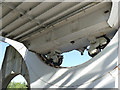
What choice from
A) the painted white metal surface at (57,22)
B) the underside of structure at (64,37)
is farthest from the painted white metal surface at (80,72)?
the painted white metal surface at (57,22)

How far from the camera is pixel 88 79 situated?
12.4 feet

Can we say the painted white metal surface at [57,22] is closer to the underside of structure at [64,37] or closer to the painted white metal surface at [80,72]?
the underside of structure at [64,37]

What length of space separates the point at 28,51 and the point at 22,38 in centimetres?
55

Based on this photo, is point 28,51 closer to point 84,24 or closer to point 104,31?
point 84,24

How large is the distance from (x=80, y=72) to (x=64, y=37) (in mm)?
1190

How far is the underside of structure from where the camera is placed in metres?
3.57

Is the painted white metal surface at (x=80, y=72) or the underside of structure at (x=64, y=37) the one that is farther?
the underside of structure at (x=64, y=37)

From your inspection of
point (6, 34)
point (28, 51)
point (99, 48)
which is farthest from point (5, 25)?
point (99, 48)

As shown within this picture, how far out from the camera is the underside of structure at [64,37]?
357cm

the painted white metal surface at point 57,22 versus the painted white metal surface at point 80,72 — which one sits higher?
the painted white metal surface at point 57,22

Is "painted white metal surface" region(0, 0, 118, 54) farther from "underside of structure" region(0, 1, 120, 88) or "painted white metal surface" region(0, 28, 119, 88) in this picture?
"painted white metal surface" region(0, 28, 119, 88)

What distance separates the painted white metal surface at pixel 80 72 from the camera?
342cm

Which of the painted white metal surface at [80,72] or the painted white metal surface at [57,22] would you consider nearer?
the painted white metal surface at [80,72]

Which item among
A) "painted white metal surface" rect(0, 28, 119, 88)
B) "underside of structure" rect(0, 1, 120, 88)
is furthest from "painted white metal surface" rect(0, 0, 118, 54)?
"painted white metal surface" rect(0, 28, 119, 88)
